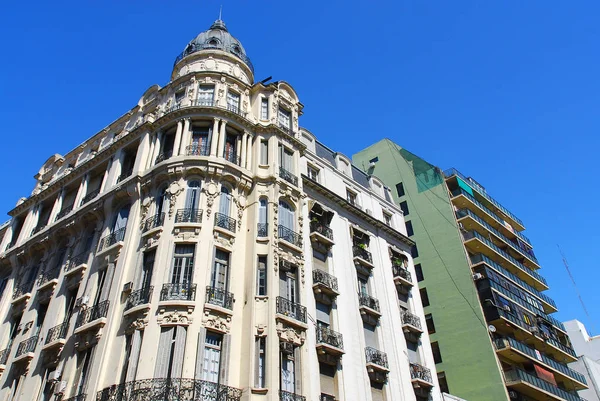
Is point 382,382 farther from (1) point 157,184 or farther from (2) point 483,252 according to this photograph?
(2) point 483,252

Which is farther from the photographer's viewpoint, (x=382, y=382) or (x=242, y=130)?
(x=242, y=130)

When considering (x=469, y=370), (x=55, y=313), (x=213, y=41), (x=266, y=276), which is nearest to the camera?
(x=266, y=276)

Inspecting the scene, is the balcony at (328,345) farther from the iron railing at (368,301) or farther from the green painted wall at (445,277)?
the green painted wall at (445,277)

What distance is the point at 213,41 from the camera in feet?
110

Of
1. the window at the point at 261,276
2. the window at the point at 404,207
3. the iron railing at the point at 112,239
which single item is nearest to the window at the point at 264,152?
the window at the point at 261,276

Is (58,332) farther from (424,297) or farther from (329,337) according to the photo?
(424,297)

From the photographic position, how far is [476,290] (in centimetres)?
4081

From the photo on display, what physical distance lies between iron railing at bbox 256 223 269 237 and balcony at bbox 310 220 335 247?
162 inches

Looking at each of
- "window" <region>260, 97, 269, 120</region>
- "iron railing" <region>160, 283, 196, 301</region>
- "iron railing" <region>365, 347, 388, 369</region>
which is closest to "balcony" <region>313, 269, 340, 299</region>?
"iron railing" <region>365, 347, 388, 369</region>

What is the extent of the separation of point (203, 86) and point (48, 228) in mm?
13021

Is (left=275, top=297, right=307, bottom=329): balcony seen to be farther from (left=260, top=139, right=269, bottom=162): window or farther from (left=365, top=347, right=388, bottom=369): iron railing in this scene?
(left=260, top=139, right=269, bottom=162): window

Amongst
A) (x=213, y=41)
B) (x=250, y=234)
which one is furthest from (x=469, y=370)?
(x=213, y=41)

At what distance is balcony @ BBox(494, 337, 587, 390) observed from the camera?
37969 mm

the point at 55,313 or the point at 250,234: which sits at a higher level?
the point at 250,234
